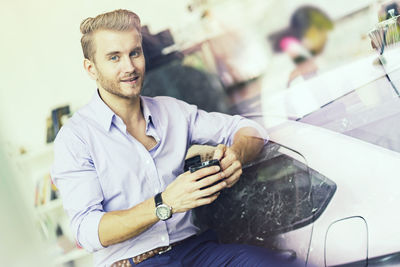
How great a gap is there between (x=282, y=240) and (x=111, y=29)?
0.96 m

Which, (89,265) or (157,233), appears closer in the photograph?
(157,233)

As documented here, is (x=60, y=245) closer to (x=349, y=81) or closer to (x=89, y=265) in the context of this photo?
(x=89, y=265)

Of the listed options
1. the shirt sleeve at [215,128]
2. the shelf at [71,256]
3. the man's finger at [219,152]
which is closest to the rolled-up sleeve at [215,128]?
the shirt sleeve at [215,128]

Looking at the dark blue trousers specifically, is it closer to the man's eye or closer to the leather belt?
the leather belt

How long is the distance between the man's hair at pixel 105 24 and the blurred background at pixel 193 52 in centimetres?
4

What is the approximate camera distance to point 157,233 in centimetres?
150

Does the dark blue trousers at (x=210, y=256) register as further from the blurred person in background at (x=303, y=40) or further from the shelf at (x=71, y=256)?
the blurred person in background at (x=303, y=40)

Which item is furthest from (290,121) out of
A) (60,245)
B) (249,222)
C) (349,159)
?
(60,245)

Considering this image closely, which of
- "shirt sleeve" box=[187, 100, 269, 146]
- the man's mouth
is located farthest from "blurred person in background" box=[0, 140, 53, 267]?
"shirt sleeve" box=[187, 100, 269, 146]

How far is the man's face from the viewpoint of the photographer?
1434 mm

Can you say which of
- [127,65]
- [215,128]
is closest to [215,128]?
[215,128]

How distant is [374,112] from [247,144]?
0.45 meters

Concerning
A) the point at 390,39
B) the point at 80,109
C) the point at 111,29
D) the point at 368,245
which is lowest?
the point at 368,245

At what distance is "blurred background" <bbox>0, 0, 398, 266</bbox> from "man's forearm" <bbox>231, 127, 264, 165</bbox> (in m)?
0.07
